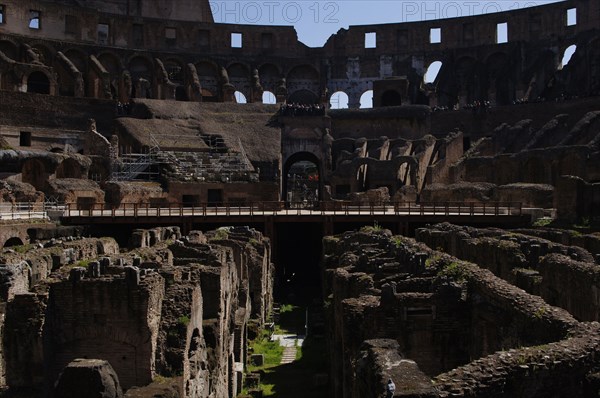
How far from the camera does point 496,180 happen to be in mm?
46406

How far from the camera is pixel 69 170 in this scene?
42969mm

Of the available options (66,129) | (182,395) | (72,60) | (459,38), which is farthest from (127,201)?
(459,38)

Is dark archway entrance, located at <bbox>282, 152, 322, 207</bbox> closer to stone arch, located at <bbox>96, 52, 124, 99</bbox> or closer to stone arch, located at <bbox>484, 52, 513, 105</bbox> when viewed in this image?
stone arch, located at <bbox>484, 52, 513, 105</bbox>

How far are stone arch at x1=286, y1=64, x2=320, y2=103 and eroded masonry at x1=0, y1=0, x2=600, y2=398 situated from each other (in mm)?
205

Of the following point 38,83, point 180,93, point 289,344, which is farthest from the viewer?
point 180,93

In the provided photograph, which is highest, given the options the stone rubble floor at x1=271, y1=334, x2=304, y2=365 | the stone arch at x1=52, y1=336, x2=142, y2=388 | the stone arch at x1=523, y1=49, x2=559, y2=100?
the stone arch at x1=523, y1=49, x2=559, y2=100

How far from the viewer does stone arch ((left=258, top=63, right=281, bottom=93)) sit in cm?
6900

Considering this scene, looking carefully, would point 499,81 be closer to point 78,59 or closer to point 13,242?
point 78,59

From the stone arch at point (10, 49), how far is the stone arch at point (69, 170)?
68.0 feet

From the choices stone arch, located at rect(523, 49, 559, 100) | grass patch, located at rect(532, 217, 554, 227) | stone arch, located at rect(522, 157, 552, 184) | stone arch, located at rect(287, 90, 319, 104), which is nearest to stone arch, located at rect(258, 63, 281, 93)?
stone arch, located at rect(287, 90, 319, 104)

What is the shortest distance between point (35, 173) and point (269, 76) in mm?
32401

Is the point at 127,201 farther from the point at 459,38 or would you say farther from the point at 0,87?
the point at 459,38

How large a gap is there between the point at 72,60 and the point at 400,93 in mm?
29203

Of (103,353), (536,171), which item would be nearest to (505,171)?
(536,171)
